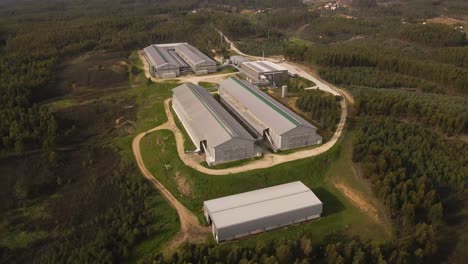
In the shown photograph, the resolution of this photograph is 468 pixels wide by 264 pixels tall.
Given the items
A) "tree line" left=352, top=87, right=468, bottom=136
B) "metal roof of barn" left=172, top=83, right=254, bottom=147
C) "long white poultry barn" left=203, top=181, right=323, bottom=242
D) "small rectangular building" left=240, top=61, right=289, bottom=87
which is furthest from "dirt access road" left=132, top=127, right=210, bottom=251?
"small rectangular building" left=240, top=61, right=289, bottom=87

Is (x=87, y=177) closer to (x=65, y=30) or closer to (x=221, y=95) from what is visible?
(x=221, y=95)

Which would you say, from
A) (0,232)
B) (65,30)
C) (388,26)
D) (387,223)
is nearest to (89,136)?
(0,232)

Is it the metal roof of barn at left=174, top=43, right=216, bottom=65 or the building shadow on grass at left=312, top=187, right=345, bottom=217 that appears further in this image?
the metal roof of barn at left=174, top=43, right=216, bottom=65

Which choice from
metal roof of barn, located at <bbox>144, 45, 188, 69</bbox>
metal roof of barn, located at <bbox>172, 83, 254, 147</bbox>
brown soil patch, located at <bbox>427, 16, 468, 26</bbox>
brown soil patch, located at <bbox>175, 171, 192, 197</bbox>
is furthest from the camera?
brown soil patch, located at <bbox>427, 16, 468, 26</bbox>

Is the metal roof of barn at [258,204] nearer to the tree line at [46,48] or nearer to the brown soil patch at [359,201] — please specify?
the brown soil patch at [359,201]

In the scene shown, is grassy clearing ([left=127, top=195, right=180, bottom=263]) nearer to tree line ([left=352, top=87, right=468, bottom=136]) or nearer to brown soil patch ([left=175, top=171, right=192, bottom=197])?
brown soil patch ([left=175, top=171, right=192, bottom=197])

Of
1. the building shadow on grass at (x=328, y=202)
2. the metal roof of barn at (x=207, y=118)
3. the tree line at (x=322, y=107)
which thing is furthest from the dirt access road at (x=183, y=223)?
the tree line at (x=322, y=107)
